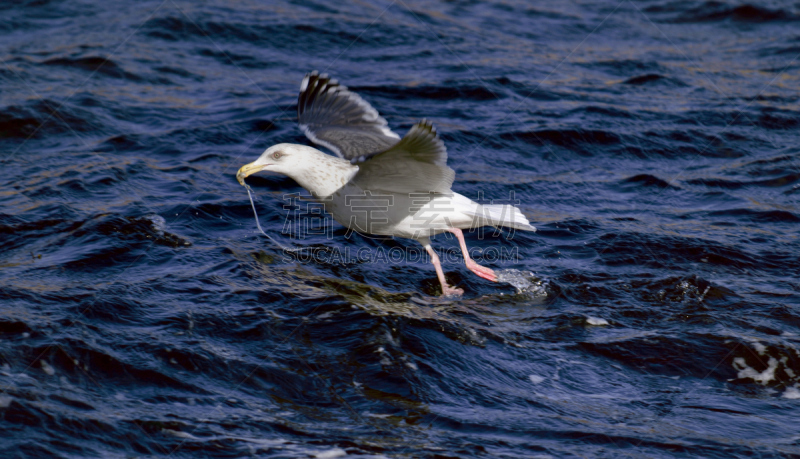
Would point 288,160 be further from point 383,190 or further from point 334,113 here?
point 334,113

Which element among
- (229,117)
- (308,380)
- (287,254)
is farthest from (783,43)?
(308,380)

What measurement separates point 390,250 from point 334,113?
54.8 inches

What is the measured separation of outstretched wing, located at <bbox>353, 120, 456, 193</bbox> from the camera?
5012mm

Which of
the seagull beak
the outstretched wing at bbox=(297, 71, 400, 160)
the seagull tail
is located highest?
the outstretched wing at bbox=(297, 71, 400, 160)

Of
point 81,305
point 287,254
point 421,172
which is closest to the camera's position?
point 81,305

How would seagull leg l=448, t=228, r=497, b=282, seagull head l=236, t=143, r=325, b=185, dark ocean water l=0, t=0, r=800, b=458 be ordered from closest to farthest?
dark ocean water l=0, t=0, r=800, b=458 → seagull head l=236, t=143, r=325, b=185 → seagull leg l=448, t=228, r=497, b=282

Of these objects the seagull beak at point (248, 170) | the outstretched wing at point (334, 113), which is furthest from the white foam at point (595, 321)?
the seagull beak at point (248, 170)

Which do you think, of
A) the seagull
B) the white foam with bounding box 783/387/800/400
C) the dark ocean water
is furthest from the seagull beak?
the white foam with bounding box 783/387/800/400

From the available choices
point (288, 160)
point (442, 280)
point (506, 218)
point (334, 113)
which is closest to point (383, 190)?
point (288, 160)

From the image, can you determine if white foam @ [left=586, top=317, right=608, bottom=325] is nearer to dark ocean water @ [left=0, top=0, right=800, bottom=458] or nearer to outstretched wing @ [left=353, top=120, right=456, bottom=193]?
dark ocean water @ [left=0, top=0, right=800, bottom=458]

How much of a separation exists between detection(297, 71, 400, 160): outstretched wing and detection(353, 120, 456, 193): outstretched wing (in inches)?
41.3

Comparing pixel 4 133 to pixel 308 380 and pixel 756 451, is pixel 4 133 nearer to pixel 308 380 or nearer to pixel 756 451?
pixel 308 380

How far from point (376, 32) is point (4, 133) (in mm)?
6271

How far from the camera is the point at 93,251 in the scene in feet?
20.3
